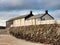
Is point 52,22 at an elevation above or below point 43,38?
above

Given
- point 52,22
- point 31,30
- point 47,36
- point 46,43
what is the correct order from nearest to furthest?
point 46,43 < point 47,36 < point 52,22 < point 31,30

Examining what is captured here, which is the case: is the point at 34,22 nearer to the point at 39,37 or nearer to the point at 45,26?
the point at 45,26

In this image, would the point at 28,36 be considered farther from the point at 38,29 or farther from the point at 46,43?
the point at 46,43

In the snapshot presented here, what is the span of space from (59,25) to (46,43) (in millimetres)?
6043

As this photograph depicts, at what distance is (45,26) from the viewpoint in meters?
44.6

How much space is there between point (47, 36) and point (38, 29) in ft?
20.0

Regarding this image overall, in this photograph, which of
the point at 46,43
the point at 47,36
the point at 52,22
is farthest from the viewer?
the point at 52,22

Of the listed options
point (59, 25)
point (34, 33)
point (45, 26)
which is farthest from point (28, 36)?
point (59, 25)

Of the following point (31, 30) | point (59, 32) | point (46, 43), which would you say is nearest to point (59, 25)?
point (59, 32)

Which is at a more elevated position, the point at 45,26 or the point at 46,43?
the point at 45,26

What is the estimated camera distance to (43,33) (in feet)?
140

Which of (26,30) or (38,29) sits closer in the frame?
(38,29)

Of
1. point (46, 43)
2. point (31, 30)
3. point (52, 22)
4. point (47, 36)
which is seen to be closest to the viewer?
point (46, 43)

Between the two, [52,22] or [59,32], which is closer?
[59,32]
